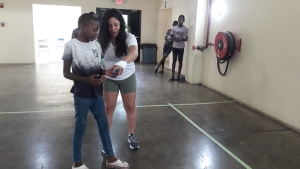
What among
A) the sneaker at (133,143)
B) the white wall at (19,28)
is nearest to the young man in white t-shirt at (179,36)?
the sneaker at (133,143)

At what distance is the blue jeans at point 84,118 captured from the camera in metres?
2.11

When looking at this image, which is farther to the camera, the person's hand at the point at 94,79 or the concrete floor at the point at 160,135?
the concrete floor at the point at 160,135

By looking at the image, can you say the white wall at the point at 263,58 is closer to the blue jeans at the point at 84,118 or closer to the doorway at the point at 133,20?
the blue jeans at the point at 84,118

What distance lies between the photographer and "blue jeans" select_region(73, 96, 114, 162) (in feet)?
6.93

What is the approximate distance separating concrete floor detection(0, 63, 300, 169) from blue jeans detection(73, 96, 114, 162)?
13.3 inches

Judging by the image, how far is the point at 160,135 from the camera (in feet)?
10.7

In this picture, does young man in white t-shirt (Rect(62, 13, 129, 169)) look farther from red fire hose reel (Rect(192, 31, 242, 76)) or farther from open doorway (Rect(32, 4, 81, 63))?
open doorway (Rect(32, 4, 81, 63))

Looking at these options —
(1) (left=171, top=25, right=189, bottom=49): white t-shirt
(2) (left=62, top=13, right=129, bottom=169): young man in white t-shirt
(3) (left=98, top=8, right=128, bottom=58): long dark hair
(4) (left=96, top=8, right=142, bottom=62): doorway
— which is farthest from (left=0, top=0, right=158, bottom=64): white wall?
(2) (left=62, top=13, right=129, bottom=169): young man in white t-shirt

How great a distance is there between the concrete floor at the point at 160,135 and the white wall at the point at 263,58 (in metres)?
0.28

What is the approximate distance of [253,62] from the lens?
4500 millimetres

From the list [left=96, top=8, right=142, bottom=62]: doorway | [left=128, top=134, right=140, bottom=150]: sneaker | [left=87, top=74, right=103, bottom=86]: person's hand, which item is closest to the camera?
[left=87, top=74, right=103, bottom=86]: person's hand

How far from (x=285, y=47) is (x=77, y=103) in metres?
3.20

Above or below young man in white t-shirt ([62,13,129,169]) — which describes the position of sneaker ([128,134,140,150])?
below

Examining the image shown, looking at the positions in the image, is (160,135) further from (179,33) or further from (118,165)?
(179,33)
